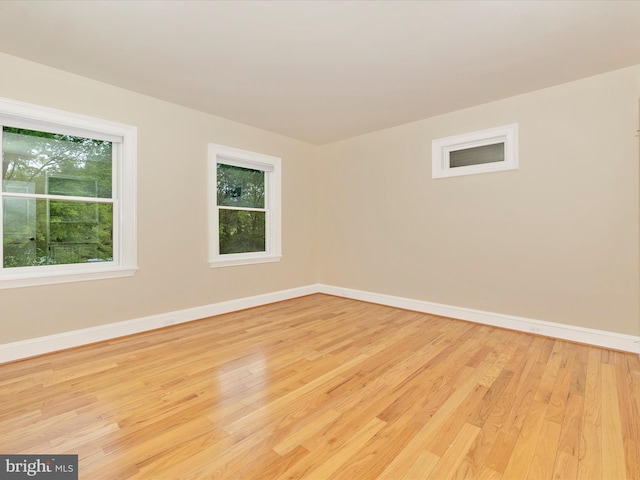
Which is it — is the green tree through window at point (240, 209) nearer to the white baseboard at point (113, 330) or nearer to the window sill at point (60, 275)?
the white baseboard at point (113, 330)

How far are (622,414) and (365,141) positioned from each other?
4.03 metres

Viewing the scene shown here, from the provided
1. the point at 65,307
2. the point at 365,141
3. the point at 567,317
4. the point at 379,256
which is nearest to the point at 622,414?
the point at 567,317

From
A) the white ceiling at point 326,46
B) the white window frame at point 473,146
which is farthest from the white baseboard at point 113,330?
the white window frame at point 473,146

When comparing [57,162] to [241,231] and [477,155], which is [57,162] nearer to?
[241,231]

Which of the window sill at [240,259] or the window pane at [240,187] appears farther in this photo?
the window pane at [240,187]

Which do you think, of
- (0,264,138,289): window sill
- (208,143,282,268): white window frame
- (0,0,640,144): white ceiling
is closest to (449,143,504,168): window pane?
(0,0,640,144): white ceiling

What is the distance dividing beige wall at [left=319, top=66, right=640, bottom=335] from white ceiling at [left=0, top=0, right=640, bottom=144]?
352 millimetres

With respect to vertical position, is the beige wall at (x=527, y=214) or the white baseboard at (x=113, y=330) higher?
the beige wall at (x=527, y=214)

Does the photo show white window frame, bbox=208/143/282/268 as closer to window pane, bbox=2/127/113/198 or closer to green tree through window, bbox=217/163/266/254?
green tree through window, bbox=217/163/266/254

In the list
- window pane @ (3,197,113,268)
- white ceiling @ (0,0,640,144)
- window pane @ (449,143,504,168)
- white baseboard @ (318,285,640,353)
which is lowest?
white baseboard @ (318,285,640,353)

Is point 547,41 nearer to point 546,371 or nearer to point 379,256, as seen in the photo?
point 546,371

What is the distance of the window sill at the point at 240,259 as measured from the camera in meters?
3.99

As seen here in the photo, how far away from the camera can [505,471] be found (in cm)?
141

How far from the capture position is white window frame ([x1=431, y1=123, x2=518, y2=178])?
11.1ft
